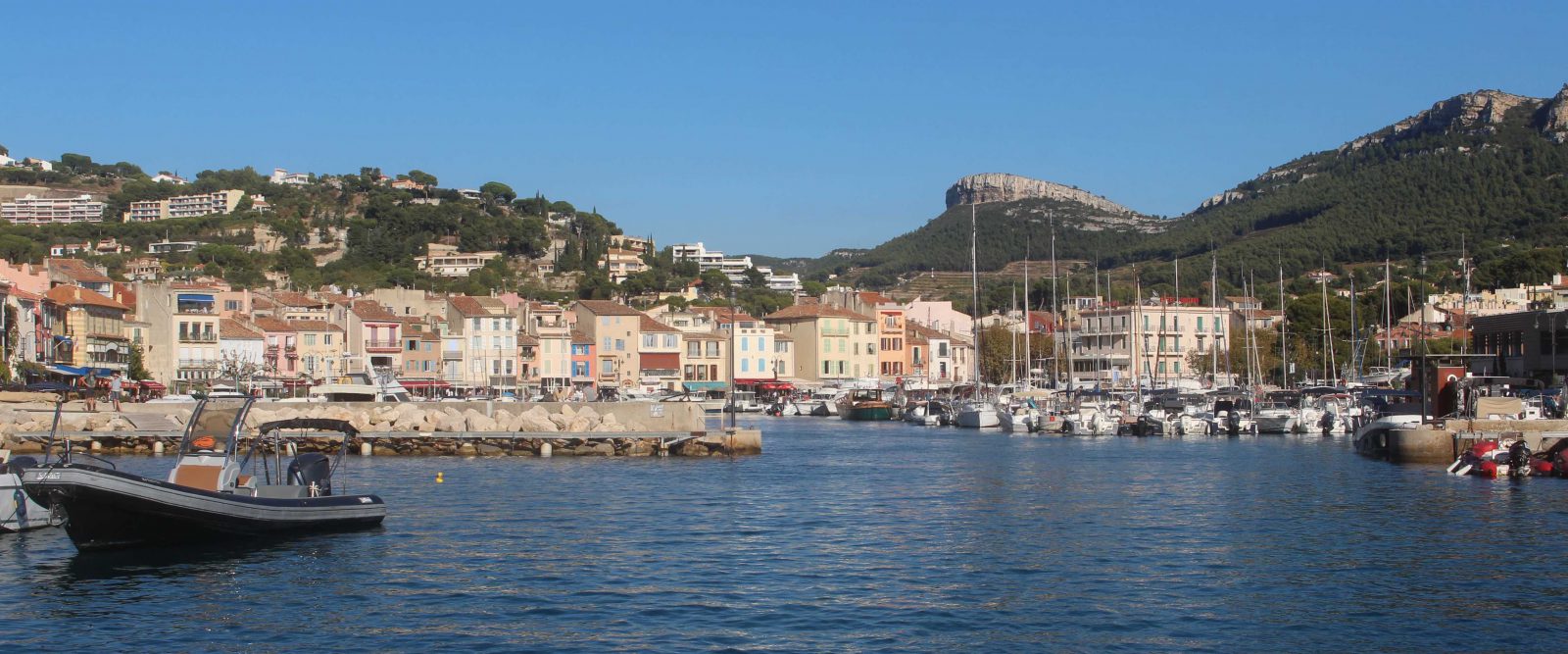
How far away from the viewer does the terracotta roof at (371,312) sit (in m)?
90.7

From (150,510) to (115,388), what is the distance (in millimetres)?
39608

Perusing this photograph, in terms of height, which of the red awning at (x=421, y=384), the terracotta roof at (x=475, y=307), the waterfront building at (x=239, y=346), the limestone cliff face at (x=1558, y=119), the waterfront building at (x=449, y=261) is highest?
the limestone cliff face at (x=1558, y=119)

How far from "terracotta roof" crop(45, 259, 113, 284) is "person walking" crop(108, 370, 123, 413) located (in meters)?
11.6

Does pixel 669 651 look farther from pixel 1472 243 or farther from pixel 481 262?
pixel 481 262

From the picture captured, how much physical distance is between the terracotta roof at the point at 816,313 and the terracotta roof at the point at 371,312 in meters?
29.9

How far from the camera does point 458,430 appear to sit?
169ft

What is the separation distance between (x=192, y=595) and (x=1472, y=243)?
13487cm

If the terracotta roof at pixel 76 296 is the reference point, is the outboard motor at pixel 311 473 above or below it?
below

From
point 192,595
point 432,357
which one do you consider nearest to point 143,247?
point 432,357

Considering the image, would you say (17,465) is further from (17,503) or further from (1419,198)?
(1419,198)

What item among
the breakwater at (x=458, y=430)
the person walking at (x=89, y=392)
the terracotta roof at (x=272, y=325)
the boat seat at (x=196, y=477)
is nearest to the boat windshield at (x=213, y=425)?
the boat seat at (x=196, y=477)

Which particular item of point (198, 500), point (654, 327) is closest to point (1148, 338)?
point (654, 327)

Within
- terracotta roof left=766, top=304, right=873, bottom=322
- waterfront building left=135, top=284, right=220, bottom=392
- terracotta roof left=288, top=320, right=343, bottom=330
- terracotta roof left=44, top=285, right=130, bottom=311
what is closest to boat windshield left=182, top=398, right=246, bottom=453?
terracotta roof left=44, top=285, right=130, bottom=311

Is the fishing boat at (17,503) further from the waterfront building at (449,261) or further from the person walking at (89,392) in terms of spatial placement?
the waterfront building at (449,261)
